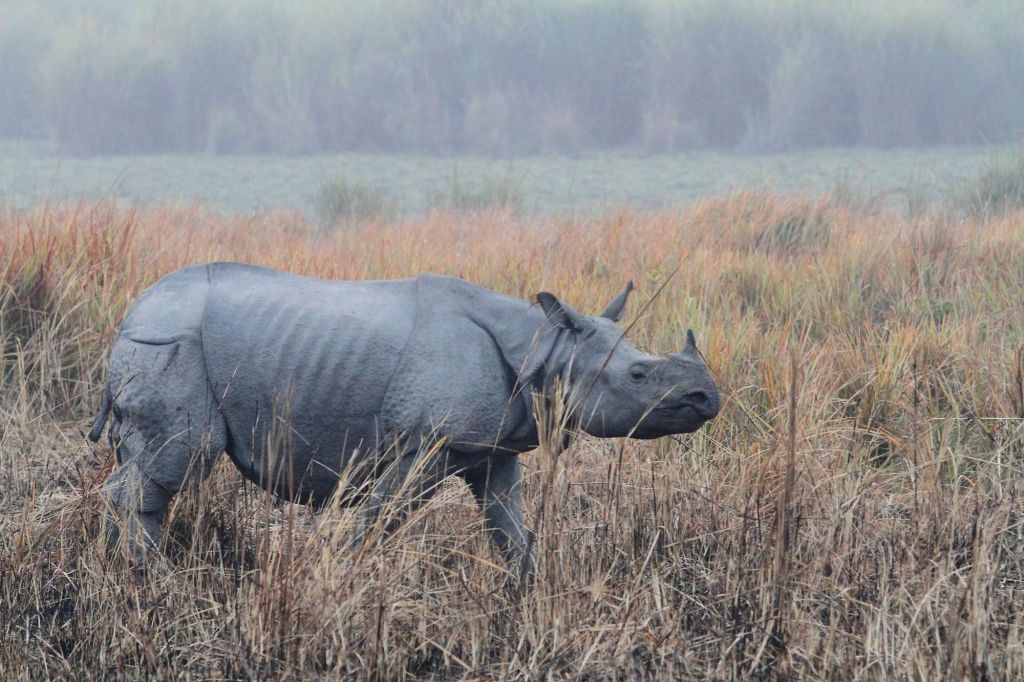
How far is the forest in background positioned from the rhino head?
44.1 feet

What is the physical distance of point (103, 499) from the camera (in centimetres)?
332

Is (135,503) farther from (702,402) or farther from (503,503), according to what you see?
(702,402)

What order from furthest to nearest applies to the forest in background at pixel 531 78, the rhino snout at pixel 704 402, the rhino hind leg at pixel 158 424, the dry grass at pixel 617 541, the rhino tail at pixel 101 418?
the forest in background at pixel 531 78 → the rhino tail at pixel 101 418 → the rhino hind leg at pixel 158 424 → the rhino snout at pixel 704 402 → the dry grass at pixel 617 541

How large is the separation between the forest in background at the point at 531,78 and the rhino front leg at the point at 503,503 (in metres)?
13.3

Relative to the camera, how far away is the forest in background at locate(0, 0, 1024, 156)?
661 inches

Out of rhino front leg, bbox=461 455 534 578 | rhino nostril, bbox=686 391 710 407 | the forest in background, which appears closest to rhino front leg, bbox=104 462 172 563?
rhino front leg, bbox=461 455 534 578

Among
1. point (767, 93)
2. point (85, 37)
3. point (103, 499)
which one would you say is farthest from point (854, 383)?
point (85, 37)

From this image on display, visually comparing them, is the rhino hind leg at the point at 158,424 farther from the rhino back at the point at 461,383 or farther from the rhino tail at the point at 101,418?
the rhino back at the point at 461,383

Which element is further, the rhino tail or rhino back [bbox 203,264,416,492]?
the rhino tail

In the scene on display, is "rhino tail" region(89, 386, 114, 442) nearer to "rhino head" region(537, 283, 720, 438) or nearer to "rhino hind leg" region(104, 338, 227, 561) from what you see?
"rhino hind leg" region(104, 338, 227, 561)

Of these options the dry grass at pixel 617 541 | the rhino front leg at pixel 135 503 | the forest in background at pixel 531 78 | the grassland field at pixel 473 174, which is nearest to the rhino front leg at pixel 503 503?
the dry grass at pixel 617 541

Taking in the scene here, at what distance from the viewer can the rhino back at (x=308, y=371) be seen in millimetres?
3262

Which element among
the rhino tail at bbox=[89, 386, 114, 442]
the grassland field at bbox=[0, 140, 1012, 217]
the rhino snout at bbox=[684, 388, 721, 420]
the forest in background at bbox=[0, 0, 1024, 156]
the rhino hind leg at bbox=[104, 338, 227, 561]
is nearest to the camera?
the rhino snout at bbox=[684, 388, 721, 420]

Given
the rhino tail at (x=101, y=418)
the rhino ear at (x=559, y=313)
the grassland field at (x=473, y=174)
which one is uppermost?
the rhino ear at (x=559, y=313)
